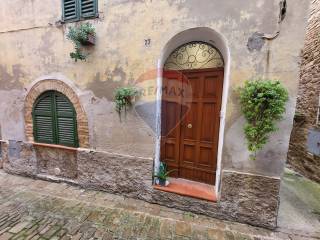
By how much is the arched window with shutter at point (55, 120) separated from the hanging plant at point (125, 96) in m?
1.25

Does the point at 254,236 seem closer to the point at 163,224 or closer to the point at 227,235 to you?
the point at 227,235

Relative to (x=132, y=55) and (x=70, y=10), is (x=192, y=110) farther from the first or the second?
(x=70, y=10)

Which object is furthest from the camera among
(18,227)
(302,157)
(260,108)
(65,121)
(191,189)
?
(302,157)

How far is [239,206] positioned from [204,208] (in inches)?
24.0

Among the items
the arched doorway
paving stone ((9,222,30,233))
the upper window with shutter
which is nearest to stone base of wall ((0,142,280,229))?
the arched doorway

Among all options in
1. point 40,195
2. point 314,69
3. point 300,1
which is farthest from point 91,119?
point 314,69

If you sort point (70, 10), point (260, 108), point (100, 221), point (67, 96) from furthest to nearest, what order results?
1. point (67, 96)
2. point (70, 10)
3. point (100, 221)
4. point (260, 108)

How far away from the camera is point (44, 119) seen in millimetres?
4211

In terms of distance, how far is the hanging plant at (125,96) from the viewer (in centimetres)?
330

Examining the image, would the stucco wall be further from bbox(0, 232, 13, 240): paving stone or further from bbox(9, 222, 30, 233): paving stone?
bbox(0, 232, 13, 240): paving stone

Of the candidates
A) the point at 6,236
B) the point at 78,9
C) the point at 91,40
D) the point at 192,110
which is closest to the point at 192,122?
the point at 192,110

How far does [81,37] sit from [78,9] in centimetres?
76

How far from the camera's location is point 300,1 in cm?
246

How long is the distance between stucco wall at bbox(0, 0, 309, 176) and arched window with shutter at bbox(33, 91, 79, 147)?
1.46 feet
